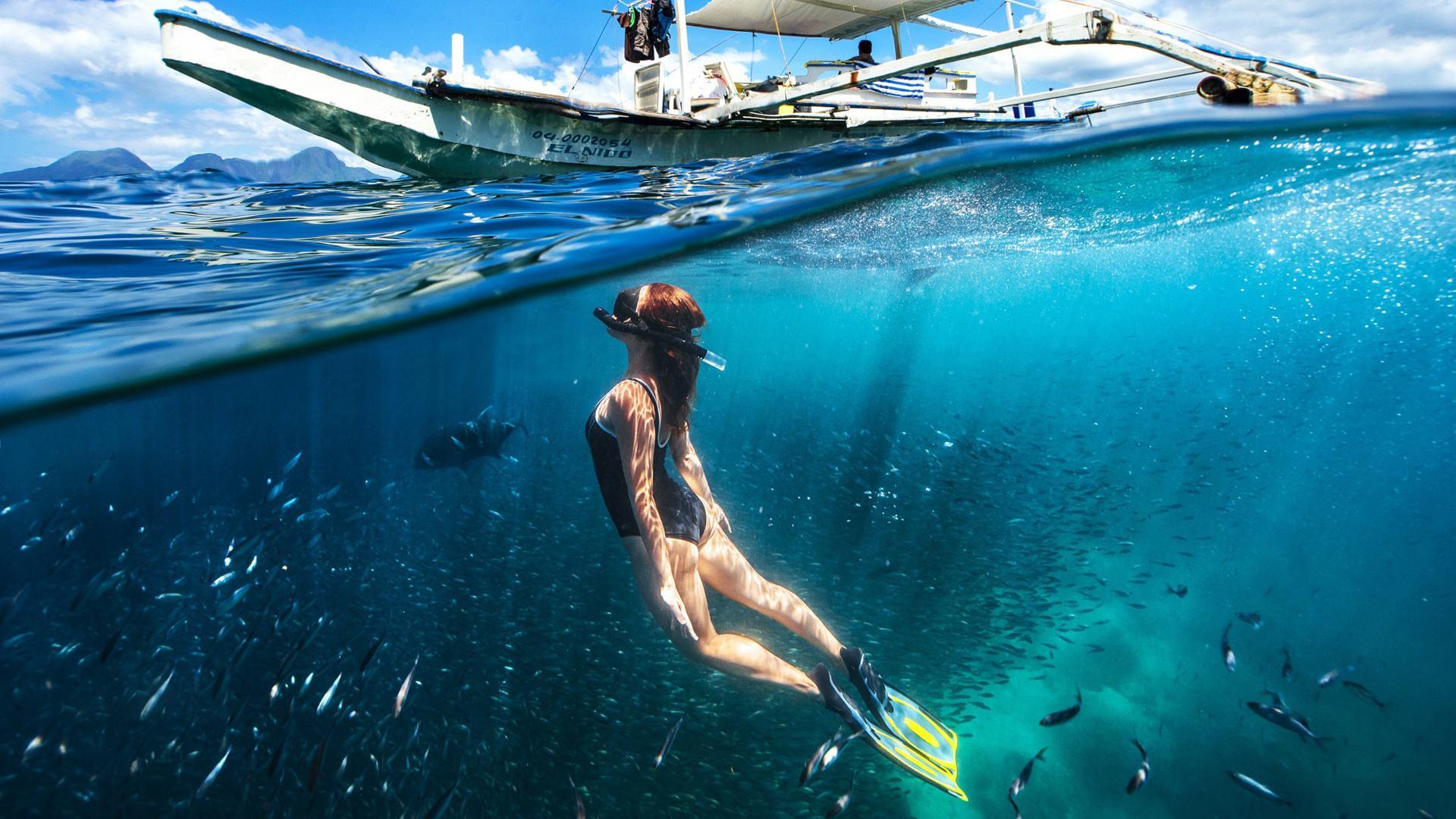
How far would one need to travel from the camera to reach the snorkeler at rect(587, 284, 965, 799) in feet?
11.7

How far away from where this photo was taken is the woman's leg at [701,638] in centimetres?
367

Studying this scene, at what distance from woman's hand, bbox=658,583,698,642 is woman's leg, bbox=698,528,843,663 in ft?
2.04

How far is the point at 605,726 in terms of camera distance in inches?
235

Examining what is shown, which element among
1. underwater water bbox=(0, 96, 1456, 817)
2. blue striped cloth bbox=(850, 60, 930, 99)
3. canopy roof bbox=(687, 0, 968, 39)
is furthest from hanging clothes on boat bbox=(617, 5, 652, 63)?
underwater water bbox=(0, 96, 1456, 817)

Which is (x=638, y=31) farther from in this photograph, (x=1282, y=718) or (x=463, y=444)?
(x=1282, y=718)

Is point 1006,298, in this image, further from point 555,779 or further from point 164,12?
point 164,12

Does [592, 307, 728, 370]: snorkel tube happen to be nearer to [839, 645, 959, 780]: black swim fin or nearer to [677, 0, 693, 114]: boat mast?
[839, 645, 959, 780]: black swim fin

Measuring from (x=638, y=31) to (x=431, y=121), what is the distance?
747 centimetres

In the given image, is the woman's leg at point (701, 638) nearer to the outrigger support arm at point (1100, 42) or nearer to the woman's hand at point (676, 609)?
the woman's hand at point (676, 609)

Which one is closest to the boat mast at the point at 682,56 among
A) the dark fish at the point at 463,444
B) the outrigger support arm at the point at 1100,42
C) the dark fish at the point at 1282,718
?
the outrigger support arm at the point at 1100,42

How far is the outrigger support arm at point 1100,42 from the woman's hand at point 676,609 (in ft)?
21.9

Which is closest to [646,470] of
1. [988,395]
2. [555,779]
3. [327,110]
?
[555,779]

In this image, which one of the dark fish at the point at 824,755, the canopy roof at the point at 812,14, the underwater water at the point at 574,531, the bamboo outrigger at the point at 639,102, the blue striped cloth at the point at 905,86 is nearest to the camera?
the dark fish at the point at 824,755

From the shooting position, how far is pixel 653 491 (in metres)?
3.76
